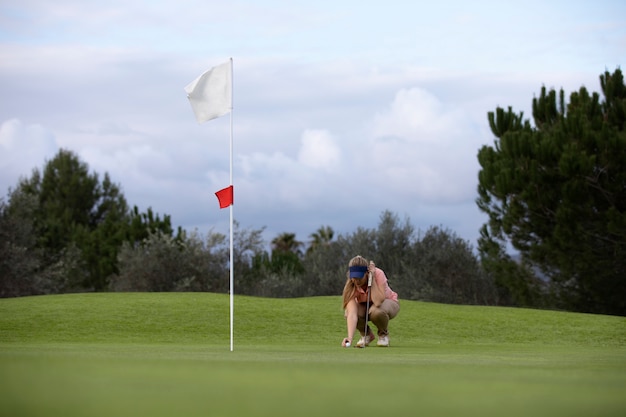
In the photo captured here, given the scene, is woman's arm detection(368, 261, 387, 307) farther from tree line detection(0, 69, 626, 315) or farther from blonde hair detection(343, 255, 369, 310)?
tree line detection(0, 69, 626, 315)

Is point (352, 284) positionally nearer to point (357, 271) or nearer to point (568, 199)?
point (357, 271)

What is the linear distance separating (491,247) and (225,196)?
86.8 feet

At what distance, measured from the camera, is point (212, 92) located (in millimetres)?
14320

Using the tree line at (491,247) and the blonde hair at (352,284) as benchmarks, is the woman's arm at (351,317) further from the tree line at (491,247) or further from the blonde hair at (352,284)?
the tree line at (491,247)

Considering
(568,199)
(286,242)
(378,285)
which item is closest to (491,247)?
(568,199)

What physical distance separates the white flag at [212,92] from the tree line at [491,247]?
21209 mm

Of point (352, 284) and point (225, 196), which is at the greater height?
point (225, 196)

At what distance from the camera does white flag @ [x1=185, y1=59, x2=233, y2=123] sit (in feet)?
46.8

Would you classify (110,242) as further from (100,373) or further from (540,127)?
(100,373)

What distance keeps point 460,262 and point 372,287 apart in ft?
108

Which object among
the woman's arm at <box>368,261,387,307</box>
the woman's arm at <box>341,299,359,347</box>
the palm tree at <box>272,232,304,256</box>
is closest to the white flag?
the woman's arm at <box>368,261,387,307</box>

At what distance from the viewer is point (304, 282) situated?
170ft

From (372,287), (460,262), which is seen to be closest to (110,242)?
(460,262)

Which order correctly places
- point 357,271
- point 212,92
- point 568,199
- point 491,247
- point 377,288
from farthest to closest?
point 491,247 → point 568,199 → point 212,92 → point 377,288 → point 357,271
